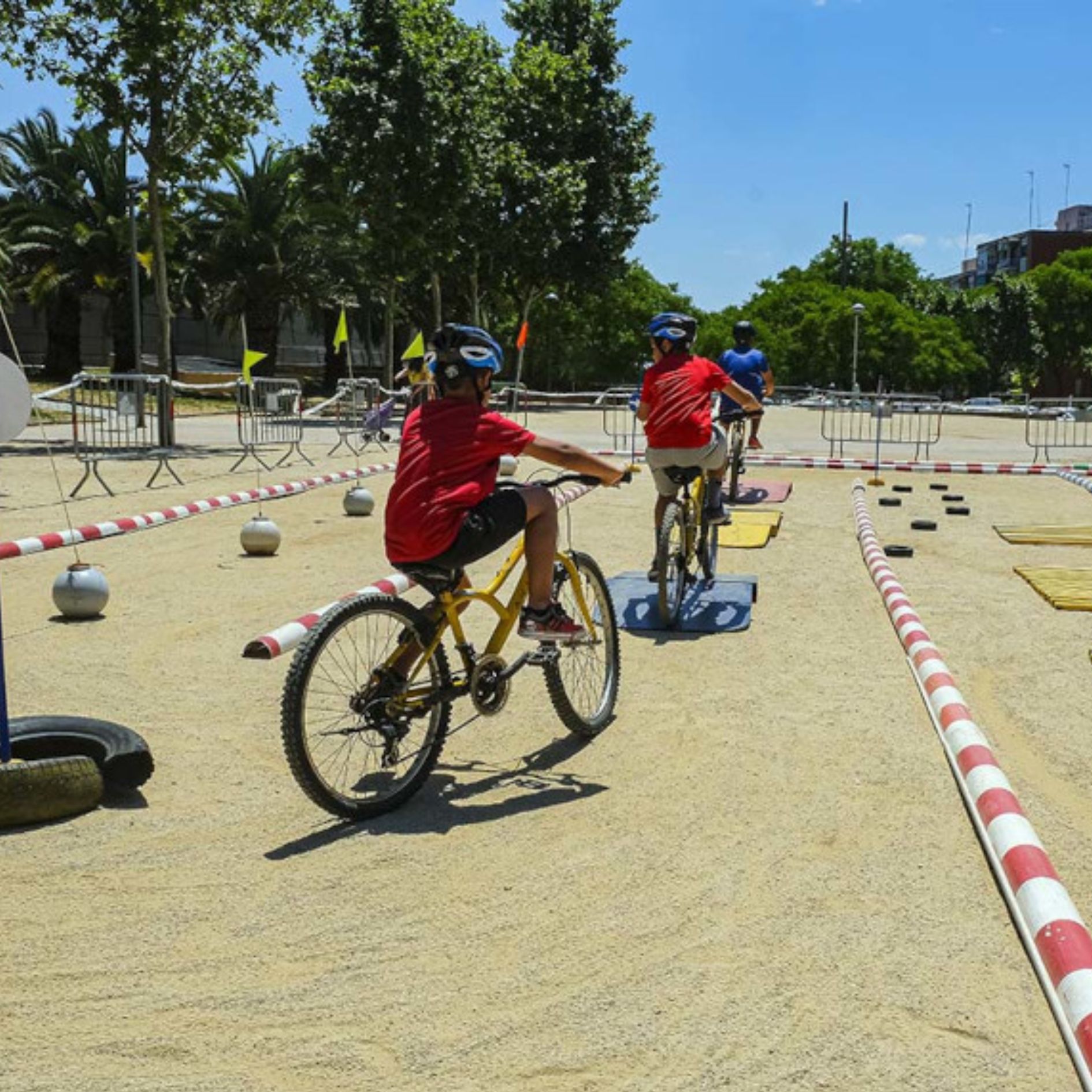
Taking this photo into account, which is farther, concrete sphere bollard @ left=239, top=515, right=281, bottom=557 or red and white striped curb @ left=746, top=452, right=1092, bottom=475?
red and white striped curb @ left=746, top=452, right=1092, bottom=475

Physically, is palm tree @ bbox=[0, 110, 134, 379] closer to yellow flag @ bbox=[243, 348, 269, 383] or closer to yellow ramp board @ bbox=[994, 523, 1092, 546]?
yellow flag @ bbox=[243, 348, 269, 383]

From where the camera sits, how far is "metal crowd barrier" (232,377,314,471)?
1997 cm

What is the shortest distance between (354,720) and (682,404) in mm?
4236

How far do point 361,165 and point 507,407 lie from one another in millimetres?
8648

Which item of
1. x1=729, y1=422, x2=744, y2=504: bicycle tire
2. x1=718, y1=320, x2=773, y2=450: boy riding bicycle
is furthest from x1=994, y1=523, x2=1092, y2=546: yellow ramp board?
x1=718, y1=320, x2=773, y2=450: boy riding bicycle

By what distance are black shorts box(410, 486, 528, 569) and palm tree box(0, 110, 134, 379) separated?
37.8 m

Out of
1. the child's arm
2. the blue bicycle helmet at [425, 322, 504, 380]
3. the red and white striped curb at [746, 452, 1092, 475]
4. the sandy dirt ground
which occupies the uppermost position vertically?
the blue bicycle helmet at [425, 322, 504, 380]

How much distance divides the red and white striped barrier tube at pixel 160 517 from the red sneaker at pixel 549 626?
6595mm

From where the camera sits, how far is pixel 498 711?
17.7 feet

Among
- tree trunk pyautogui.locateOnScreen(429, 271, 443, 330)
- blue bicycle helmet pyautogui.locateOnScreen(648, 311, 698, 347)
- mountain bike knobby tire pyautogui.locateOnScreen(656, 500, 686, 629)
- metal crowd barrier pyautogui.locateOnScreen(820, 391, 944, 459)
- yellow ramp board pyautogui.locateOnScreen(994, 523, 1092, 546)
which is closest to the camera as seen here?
mountain bike knobby tire pyautogui.locateOnScreen(656, 500, 686, 629)

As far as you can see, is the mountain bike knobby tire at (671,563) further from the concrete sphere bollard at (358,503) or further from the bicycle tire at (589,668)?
the concrete sphere bollard at (358,503)

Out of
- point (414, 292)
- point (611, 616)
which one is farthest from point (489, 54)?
point (611, 616)

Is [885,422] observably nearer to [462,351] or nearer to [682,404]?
[682,404]

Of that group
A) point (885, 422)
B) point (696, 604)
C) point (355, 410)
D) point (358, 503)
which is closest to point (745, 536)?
point (696, 604)
